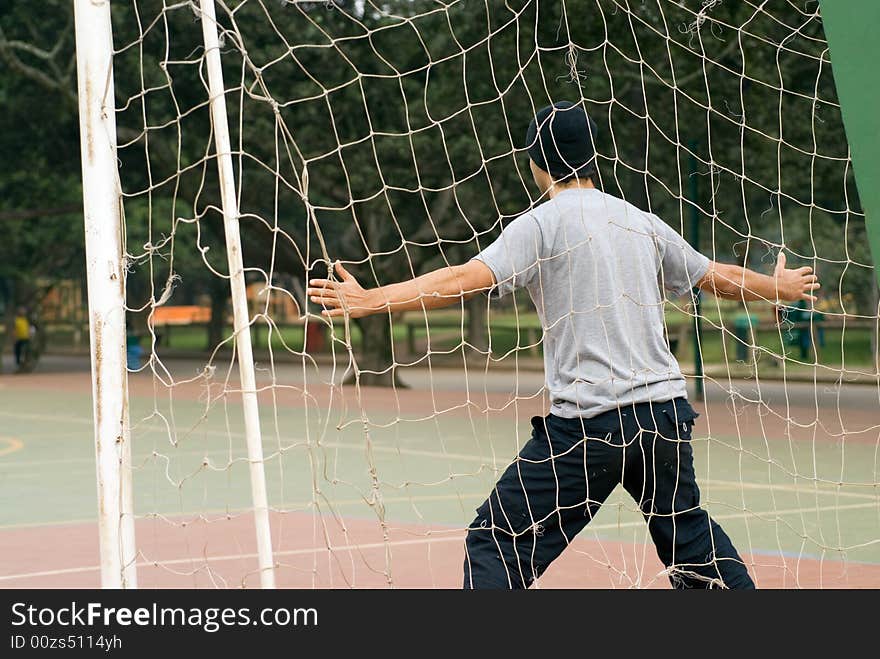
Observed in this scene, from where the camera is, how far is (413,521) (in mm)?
9133

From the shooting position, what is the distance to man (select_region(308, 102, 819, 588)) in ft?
14.2

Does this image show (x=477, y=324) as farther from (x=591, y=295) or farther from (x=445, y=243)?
(x=591, y=295)

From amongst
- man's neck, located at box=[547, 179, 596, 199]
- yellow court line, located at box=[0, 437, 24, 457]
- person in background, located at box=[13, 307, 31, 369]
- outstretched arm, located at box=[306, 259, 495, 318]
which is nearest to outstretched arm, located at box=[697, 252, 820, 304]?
man's neck, located at box=[547, 179, 596, 199]

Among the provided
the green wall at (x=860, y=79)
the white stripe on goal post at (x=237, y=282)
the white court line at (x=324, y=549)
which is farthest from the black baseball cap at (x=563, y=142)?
the white court line at (x=324, y=549)

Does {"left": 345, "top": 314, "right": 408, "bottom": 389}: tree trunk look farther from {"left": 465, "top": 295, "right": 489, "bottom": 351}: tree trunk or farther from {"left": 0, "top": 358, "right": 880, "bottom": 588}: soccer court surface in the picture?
{"left": 465, "top": 295, "right": 489, "bottom": 351}: tree trunk

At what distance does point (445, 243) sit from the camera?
1577 cm

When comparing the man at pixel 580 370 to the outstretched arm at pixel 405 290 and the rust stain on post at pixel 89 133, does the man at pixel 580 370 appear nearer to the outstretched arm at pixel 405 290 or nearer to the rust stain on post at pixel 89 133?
the outstretched arm at pixel 405 290

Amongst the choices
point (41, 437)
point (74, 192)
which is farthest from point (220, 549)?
point (74, 192)

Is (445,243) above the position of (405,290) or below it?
above

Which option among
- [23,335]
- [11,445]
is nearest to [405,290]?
[11,445]

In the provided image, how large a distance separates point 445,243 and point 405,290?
37.8 ft

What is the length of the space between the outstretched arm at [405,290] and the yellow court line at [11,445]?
10.1 m

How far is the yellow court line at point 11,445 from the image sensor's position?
13.8m
